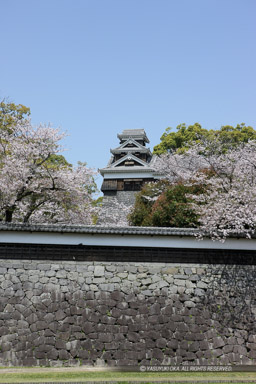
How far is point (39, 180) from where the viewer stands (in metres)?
15.2

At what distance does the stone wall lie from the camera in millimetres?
11812

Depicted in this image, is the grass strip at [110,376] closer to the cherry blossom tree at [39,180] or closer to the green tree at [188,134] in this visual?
the cherry blossom tree at [39,180]

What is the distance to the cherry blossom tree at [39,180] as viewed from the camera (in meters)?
14.7

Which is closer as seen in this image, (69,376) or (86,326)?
(69,376)

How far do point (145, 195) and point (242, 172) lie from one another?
5.73 m

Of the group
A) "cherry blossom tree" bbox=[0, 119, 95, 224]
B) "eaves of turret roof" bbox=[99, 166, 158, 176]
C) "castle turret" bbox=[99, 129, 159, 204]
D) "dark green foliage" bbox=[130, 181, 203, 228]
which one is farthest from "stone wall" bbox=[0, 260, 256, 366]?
"eaves of turret roof" bbox=[99, 166, 158, 176]

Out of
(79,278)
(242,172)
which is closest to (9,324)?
(79,278)

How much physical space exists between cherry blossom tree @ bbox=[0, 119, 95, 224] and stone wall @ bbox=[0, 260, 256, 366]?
10.4 ft

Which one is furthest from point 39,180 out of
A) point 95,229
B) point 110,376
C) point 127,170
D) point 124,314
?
point 127,170

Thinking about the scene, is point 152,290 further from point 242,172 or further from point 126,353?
point 242,172

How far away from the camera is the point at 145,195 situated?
2022cm

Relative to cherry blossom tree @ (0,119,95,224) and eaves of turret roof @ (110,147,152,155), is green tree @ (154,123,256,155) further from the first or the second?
cherry blossom tree @ (0,119,95,224)

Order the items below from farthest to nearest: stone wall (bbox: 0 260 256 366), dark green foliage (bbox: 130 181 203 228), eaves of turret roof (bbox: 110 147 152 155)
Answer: eaves of turret roof (bbox: 110 147 152 155) < dark green foliage (bbox: 130 181 203 228) < stone wall (bbox: 0 260 256 366)

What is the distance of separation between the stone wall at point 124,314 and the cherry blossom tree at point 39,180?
3.18 metres
